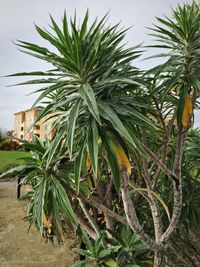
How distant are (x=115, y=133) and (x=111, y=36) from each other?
2.43 feet

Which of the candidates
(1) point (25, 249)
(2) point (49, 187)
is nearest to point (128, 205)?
(2) point (49, 187)

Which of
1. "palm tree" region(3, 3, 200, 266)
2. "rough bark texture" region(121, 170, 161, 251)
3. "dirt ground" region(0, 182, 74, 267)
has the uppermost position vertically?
"palm tree" region(3, 3, 200, 266)

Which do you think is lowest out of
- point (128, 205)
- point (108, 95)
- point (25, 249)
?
point (25, 249)

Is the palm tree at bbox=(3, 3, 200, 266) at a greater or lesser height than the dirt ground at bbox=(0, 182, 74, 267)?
greater

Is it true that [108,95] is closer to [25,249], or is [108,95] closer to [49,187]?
[49,187]

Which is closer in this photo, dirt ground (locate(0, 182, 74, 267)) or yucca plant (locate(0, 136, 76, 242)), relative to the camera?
yucca plant (locate(0, 136, 76, 242))

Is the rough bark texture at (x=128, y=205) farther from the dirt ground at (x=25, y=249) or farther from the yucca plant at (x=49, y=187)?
the dirt ground at (x=25, y=249)

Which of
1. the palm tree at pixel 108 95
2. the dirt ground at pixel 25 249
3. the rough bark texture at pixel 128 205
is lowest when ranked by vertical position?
the dirt ground at pixel 25 249

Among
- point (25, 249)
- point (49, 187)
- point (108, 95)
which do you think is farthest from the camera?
point (25, 249)

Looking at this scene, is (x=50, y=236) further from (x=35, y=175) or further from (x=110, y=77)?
(x=110, y=77)

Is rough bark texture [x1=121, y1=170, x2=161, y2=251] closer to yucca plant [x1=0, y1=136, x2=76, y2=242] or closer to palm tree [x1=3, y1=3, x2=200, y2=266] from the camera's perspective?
palm tree [x1=3, y1=3, x2=200, y2=266]

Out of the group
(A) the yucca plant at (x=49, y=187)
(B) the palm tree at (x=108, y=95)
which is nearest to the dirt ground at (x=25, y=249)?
(A) the yucca plant at (x=49, y=187)

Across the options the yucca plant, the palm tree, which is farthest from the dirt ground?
the palm tree

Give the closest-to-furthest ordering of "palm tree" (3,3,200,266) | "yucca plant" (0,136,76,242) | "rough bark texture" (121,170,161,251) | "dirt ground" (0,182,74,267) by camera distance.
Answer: "palm tree" (3,3,200,266) → "rough bark texture" (121,170,161,251) → "yucca plant" (0,136,76,242) → "dirt ground" (0,182,74,267)
